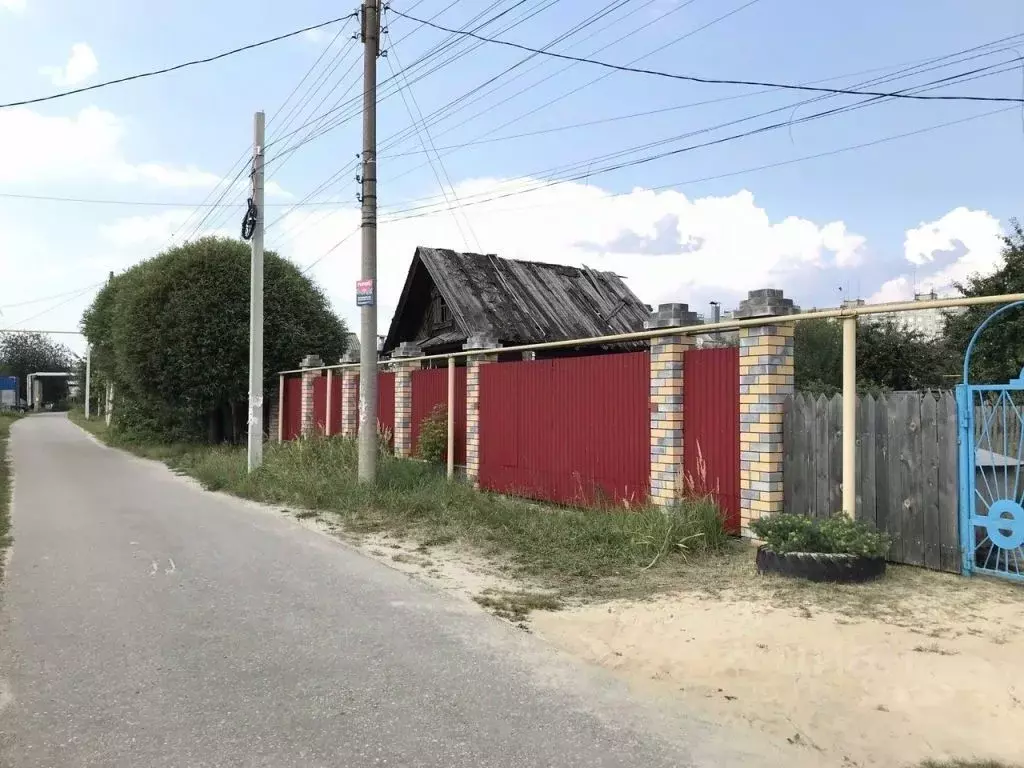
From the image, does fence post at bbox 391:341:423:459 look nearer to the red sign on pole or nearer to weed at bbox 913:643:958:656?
the red sign on pole

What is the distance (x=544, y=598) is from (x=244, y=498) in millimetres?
7856

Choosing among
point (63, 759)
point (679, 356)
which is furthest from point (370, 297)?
point (63, 759)

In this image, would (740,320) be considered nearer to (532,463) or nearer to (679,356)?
(679,356)

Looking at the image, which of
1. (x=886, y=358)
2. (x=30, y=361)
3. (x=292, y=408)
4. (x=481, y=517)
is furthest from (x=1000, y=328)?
(x=30, y=361)

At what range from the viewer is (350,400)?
15742 mm

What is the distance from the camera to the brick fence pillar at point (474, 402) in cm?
1137

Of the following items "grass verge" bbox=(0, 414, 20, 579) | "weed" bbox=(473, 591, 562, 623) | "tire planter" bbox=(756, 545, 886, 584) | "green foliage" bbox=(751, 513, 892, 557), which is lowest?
"grass verge" bbox=(0, 414, 20, 579)

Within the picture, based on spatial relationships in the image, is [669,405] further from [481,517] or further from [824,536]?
[481,517]

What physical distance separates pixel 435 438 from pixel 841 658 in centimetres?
846

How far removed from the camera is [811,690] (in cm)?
409

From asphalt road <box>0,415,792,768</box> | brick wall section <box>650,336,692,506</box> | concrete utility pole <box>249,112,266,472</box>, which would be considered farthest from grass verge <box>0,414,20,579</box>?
brick wall section <box>650,336,692,506</box>

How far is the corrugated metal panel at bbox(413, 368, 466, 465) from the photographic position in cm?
1212

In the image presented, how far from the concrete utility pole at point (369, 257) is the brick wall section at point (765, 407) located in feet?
19.5

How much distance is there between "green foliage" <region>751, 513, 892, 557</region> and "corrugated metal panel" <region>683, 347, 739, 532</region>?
121 centimetres
